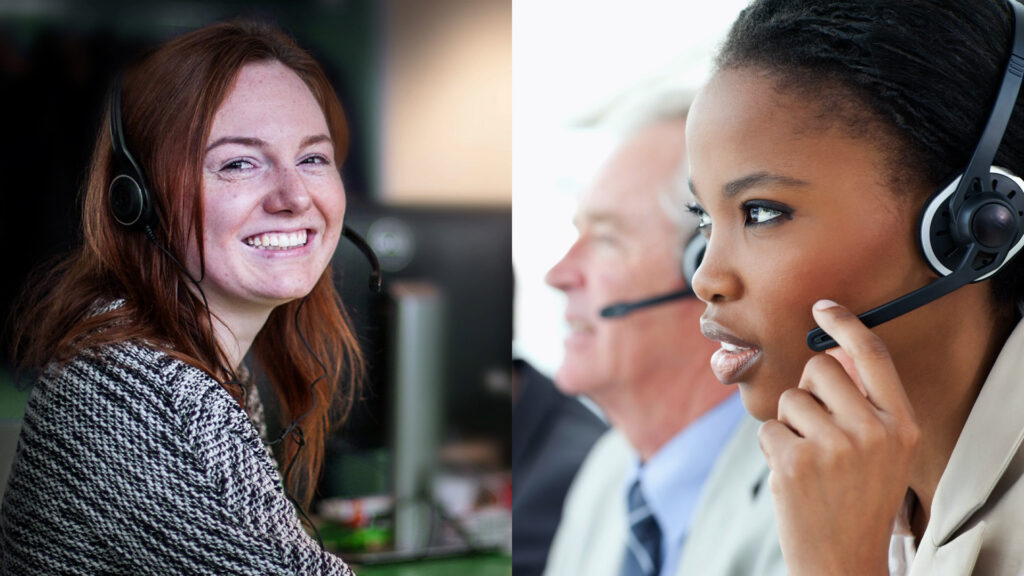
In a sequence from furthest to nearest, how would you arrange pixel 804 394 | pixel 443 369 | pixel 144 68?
pixel 443 369
pixel 144 68
pixel 804 394

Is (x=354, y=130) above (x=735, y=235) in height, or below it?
above

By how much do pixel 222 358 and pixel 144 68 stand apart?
14.8 inches

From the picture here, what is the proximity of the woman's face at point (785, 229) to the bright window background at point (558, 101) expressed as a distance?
402 millimetres

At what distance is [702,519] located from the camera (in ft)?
4.92

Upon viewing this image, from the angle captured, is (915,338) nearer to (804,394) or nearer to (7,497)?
(804,394)

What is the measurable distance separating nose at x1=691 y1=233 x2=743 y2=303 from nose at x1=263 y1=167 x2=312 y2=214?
0.51 meters

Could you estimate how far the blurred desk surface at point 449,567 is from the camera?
169 centimetres

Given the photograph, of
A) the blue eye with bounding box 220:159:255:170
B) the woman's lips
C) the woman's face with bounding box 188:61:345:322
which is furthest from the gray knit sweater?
the woman's lips

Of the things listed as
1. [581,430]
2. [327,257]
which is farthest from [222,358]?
[581,430]

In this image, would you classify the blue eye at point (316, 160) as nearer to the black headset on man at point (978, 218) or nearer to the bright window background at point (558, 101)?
the bright window background at point (558, 101)

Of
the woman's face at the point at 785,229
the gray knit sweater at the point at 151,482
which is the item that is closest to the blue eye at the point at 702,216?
the woman's face at the point at 785,229

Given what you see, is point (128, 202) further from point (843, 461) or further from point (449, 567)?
point (449, 567)

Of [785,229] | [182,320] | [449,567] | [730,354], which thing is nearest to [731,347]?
[730,354]

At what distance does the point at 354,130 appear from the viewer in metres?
1.61
